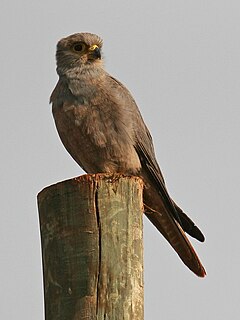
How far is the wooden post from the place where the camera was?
12.6ft

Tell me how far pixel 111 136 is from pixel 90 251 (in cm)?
258

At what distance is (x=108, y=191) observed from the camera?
4164 millimetres

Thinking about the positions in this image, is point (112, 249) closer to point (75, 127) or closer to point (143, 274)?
point (143, 274)

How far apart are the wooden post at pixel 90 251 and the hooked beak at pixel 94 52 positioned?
10.4 feet

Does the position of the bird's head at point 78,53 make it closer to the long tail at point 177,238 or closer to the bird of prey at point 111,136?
the bird of prey at point 111,136

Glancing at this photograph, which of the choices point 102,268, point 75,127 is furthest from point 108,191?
point 75,127

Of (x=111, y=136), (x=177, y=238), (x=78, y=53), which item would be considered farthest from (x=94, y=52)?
(x=177, y=238)

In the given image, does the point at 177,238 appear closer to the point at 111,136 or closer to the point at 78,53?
the point at 111,136

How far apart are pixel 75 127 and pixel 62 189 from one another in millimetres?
2281

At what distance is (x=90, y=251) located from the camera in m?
3.90

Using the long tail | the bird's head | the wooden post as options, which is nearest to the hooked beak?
the bird's head

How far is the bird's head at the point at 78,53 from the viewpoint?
7.09 m

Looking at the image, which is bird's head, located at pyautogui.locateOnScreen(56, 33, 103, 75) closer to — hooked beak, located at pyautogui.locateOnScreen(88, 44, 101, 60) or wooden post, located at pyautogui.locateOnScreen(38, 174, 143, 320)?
hooked beak, located at pyautogui.locateOnScreen(88, 44, 101, 60)

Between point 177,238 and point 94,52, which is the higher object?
point 94,52
